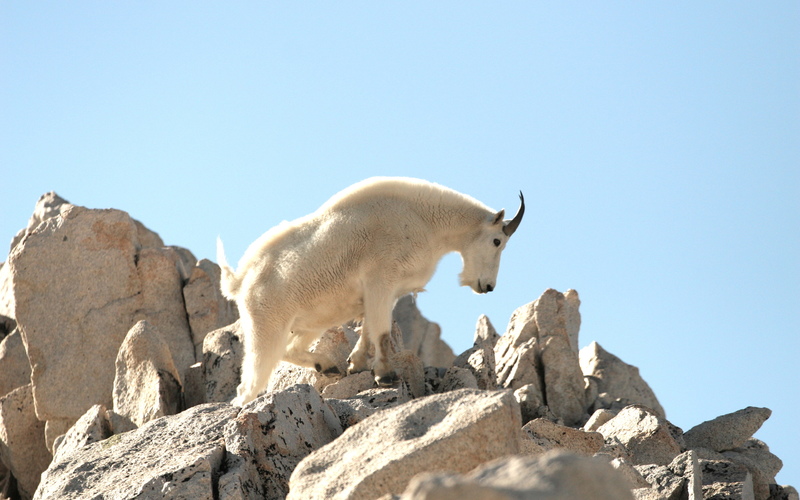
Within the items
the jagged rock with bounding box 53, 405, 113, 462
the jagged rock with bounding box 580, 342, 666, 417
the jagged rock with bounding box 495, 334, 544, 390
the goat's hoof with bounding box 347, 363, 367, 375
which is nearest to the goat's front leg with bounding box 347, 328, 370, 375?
the goat's hoof with bounding box 347, 363, 367, 375

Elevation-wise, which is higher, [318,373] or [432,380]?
[318,373]

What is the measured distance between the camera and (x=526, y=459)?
13.0ft

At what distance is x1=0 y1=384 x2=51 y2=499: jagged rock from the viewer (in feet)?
45.0

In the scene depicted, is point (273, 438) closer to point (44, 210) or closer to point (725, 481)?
point (725, 481)

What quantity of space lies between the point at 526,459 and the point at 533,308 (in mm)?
10957

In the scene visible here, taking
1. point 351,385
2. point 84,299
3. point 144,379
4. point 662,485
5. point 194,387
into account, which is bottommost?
point 662,485

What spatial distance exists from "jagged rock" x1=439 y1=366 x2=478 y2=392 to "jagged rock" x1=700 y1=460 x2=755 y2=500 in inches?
98.1

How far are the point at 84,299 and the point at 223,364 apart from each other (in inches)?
127

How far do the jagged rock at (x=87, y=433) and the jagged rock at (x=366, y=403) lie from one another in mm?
2650

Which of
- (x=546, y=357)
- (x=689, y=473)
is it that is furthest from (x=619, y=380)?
(x=689, y=473)

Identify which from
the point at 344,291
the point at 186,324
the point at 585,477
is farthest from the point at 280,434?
the point at 186,324

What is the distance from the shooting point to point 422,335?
66.6 feet

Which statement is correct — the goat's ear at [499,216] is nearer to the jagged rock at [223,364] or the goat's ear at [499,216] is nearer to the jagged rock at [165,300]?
the jagged rock at [223,364]

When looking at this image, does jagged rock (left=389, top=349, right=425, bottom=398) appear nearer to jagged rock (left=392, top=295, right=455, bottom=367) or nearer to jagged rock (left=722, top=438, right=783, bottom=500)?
jagged rock (left=722, top=438, right=783, bottom=500)
